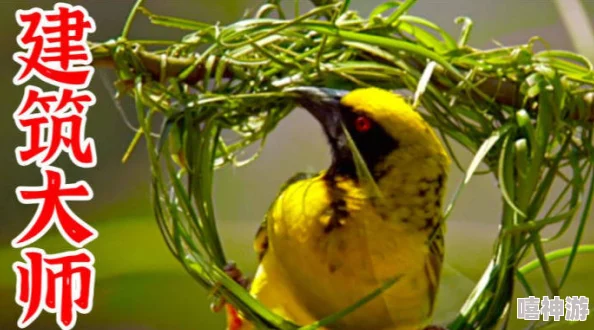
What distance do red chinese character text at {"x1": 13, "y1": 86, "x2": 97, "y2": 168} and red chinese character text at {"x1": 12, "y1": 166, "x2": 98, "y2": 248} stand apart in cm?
4

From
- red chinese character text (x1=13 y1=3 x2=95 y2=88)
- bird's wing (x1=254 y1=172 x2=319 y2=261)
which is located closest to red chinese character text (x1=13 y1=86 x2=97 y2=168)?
red chinese character text (x1=13 y1=3 x2=95 y2=88)

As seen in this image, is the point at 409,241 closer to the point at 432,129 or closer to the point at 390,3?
the point at 432,129

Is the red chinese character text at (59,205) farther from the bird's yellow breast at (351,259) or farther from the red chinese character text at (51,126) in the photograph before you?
the bird's yellow breast at (351,259)

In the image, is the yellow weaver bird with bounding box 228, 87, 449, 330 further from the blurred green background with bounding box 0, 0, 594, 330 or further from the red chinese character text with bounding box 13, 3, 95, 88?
the red chinese character text with bounding box 13, 3, 95, 88

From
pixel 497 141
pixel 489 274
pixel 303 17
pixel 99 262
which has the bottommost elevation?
pixel 99 262

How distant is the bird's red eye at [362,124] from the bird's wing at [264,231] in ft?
0.26

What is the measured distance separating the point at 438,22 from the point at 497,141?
20cm

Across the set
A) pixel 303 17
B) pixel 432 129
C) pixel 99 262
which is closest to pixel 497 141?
pixel 432 129

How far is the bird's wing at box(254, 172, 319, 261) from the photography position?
2.42ft

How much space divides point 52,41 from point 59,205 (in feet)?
0.59

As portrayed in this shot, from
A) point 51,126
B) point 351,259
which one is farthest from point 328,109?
point 51,126

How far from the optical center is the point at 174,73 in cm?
70

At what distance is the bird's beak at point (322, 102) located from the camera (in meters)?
0.66

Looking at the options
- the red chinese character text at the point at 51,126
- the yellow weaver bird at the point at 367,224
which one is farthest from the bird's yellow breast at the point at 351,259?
the red chinese character text at the point at 51,126
